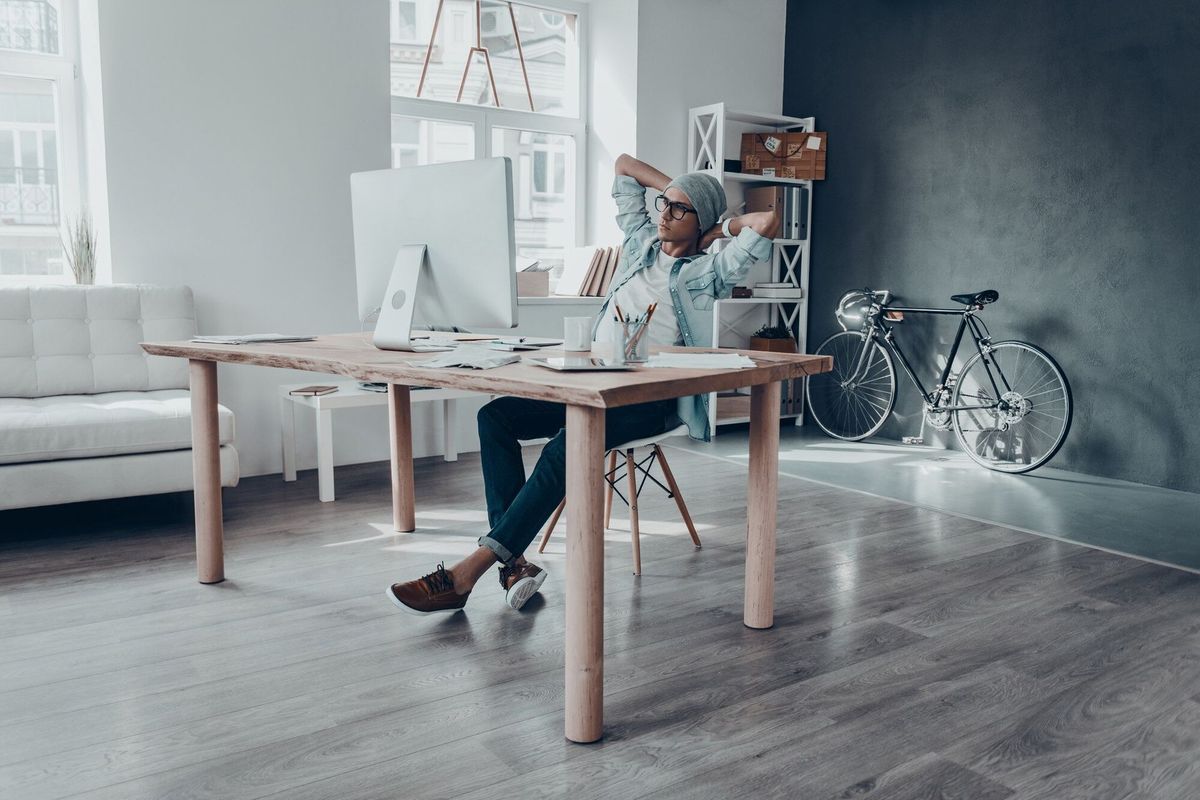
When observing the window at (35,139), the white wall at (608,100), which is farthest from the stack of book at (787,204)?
A: the window at (35,139)

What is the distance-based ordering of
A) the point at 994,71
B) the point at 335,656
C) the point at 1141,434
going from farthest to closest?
the point at 994,71, the point at 1141,434, the point at 335,656

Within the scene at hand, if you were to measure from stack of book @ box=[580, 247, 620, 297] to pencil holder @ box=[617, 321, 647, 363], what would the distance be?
2.84 metres

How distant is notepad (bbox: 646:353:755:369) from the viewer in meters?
1.96

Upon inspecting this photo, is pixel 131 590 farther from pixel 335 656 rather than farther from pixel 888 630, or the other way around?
pixel 888 630

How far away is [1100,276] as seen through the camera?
4.23 metres

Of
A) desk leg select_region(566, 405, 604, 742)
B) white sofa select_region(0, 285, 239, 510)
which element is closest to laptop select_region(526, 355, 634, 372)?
desk leg select_region(566, 405, 604, 742)

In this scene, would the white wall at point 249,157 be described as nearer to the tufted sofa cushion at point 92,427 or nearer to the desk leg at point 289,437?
the desk leg at point 289,437

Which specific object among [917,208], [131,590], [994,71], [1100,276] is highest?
[994,71]

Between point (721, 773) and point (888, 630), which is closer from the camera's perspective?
point (721, 773)

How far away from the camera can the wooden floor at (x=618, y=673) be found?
1.65 meters

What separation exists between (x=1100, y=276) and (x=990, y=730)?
3063mm

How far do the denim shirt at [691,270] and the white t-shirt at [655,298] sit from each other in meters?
0.02

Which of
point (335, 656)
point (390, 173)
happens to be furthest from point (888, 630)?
point (390, 173)

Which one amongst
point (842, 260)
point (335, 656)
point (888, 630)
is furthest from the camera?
point (842, 260)
